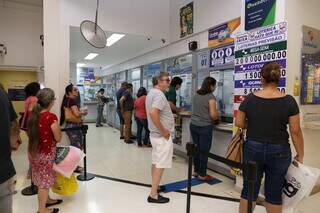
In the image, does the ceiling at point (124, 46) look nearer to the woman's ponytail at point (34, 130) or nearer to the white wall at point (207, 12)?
the white wall at point (207, 12)

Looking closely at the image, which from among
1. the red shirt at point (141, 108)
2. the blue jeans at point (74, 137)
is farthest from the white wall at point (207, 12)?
the blue jeans at point (74, 137)

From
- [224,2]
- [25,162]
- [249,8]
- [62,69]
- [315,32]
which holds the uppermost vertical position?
[224,2]

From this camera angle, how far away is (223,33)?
4.04 metres

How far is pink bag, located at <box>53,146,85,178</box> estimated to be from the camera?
265cm

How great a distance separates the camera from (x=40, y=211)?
254 cm

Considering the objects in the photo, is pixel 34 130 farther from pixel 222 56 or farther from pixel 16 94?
pixel 16 94

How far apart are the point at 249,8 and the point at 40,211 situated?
130 inches

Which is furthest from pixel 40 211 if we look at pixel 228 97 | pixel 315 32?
pixel 315 32

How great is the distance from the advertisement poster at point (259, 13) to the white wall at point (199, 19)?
695 mm

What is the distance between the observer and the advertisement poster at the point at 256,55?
2699 mm

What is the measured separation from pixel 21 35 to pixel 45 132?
174 inches

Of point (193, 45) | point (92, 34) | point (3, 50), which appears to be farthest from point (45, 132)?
point (3, 50)

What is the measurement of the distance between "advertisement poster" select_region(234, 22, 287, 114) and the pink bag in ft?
6.84

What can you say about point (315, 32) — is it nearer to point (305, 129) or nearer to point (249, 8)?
point (249, 8)
